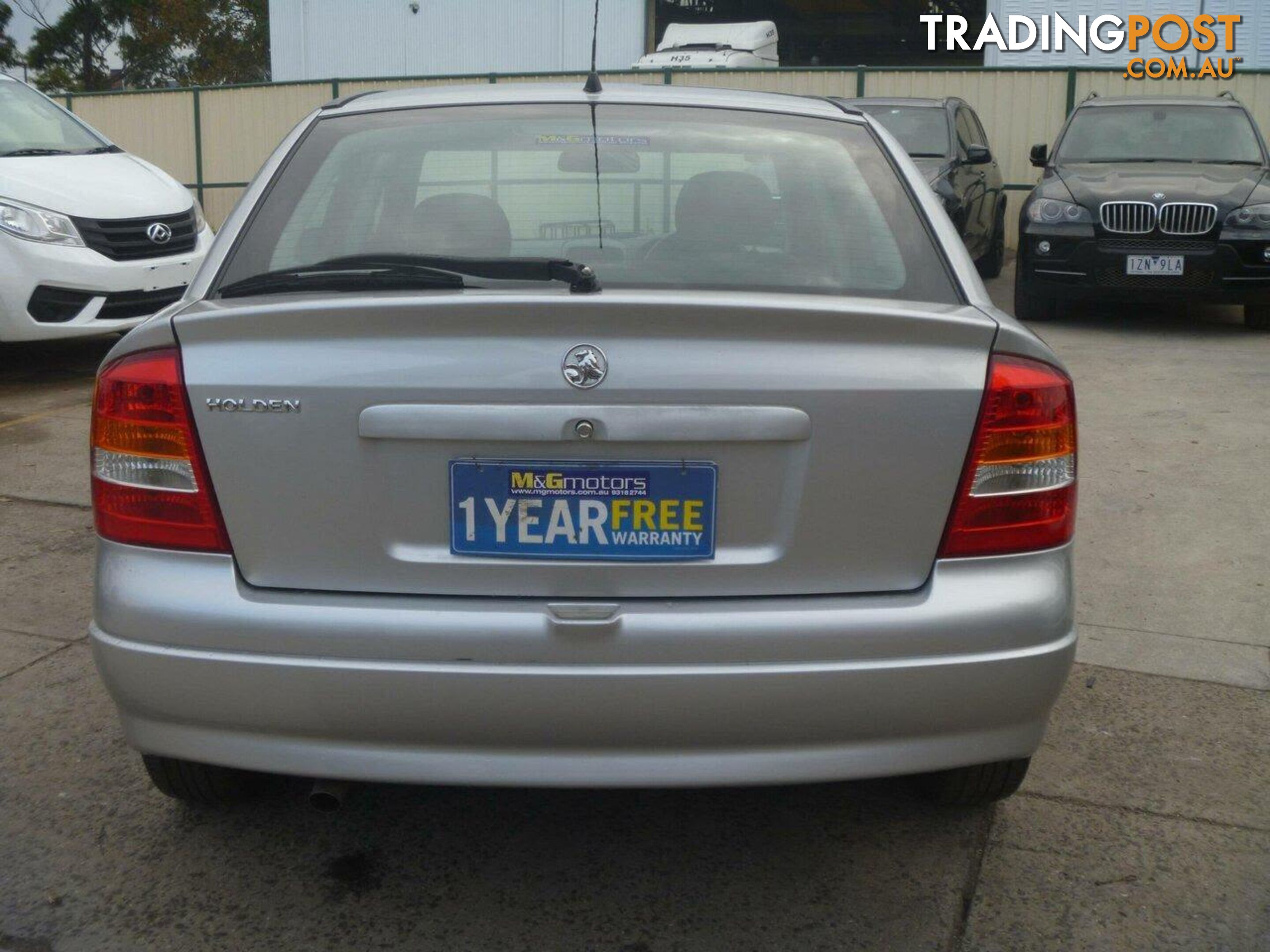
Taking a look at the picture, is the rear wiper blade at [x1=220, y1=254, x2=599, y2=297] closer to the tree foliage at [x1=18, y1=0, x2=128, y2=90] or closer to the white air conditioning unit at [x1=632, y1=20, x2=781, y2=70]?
the white air conditioning unit at [x1=632, y1=20, x2=781, y2=70]

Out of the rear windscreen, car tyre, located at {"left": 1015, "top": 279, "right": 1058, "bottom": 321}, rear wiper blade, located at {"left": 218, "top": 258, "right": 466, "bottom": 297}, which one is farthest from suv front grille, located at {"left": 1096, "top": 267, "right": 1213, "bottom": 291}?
rear wiper blade, located at {"left": 218, "top": 258, "right": 466, "bottom": 297}

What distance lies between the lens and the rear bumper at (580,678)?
232 cm

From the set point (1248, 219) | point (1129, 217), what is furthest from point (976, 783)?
point (1248, 219)

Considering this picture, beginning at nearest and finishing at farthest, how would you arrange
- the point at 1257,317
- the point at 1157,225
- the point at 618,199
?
the point at 618,199 → the point at 1157,225 → the point at 1257,317

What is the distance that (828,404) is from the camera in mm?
2342

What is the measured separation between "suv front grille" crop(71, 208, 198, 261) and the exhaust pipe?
6533 mm

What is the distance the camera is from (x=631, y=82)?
758 inches

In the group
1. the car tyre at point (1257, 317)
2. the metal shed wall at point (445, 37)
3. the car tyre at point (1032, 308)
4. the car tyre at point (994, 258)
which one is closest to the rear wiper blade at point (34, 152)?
the car tyre at point (1032, 308)

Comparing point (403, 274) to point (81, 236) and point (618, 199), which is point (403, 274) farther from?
point (81, 236)

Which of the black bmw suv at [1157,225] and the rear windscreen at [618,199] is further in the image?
the black bmw suv at [1157,225]

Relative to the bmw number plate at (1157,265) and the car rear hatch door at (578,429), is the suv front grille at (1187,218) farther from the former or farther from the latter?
the car rear hatch door at (578,429)

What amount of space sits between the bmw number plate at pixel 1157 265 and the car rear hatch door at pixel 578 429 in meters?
8.02

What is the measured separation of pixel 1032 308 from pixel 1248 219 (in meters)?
1.71

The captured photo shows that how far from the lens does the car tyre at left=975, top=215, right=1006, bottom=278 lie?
13883 millimetres
